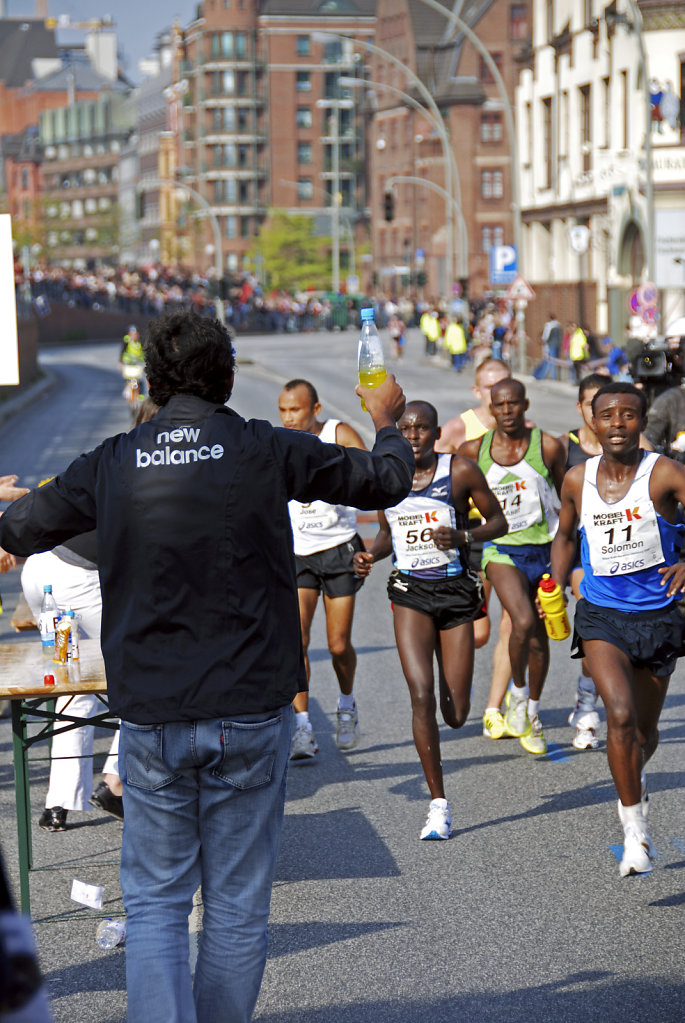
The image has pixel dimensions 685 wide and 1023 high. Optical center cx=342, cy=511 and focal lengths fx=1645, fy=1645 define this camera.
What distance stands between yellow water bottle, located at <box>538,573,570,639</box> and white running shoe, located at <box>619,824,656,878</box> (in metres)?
1.10

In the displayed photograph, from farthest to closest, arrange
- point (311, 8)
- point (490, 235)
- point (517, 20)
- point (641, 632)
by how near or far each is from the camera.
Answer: point (311, 8)
point (490, 235)
point (517, 20)
point (641, 632)

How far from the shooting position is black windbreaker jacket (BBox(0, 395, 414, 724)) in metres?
3.89

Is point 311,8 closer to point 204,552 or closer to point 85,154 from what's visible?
point 85,154

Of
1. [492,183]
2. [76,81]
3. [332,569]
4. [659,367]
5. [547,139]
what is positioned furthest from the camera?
[76,81]

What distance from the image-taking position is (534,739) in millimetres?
8547

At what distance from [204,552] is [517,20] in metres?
91.4

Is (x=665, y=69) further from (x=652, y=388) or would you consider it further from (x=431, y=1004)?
(x=431, y=1004)

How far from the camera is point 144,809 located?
157 inches

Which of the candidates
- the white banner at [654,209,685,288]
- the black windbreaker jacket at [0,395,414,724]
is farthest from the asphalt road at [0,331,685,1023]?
the white banner at [654,209,685,288]

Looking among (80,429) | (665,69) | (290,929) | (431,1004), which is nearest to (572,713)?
(290,929)

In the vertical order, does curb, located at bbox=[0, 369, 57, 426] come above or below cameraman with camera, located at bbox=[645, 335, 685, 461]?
below

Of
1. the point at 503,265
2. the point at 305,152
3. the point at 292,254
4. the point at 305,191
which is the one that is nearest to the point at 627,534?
the point at 503,265

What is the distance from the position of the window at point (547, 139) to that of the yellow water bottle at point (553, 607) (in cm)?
4911

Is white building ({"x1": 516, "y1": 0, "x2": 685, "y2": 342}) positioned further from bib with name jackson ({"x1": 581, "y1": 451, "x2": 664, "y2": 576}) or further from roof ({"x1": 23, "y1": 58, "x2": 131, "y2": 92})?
roof ({"x1": 23, "y1": 58, "x2": 131, "y2": 92})
